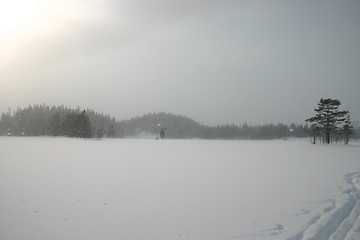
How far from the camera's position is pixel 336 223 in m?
6.95

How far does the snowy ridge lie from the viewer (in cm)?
608

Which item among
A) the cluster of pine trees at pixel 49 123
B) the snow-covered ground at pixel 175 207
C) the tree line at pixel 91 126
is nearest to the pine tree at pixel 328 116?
the tree line at pixel 91 126

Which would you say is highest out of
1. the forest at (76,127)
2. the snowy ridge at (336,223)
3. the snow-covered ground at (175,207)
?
the forest at (76,127)

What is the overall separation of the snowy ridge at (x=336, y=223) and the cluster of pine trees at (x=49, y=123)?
9000 centimetres

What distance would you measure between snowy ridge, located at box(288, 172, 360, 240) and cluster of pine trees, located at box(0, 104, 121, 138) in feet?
295

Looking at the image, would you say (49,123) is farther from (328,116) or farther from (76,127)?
(328,116)

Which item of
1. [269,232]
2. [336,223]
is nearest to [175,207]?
[269,232]

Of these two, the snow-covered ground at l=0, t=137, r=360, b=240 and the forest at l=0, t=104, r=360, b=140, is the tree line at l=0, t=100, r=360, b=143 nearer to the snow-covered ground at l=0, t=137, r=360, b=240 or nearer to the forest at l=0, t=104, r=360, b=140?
the forest at l=0, t=104, r=360, b=140

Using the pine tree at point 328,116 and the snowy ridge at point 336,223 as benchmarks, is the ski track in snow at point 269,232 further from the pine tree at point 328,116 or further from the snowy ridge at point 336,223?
the pine tree at point 328,116

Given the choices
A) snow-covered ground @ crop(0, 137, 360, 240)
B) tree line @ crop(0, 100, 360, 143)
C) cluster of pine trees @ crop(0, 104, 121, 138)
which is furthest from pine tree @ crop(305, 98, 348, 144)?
cluster of pine trees @ crop(0, 104, 121, 138)

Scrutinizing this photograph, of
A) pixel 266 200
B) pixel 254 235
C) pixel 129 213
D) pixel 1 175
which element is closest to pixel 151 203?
pixel 129 213

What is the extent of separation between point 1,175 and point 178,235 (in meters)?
12.3

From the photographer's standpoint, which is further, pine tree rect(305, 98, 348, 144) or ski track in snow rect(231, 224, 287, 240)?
pine tree rect(305, 98, 348, 144)

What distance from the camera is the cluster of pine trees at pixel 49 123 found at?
88.1 metres
